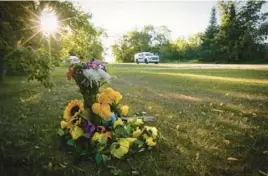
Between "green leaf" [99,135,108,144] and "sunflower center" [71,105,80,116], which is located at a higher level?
"sunflower center" [71,105,80,116]

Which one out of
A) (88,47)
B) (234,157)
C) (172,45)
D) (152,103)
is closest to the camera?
(234,157)

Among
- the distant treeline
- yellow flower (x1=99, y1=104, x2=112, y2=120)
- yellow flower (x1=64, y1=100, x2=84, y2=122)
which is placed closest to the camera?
yellow flower (x1=99, y1=104, x2=112, y2=120)

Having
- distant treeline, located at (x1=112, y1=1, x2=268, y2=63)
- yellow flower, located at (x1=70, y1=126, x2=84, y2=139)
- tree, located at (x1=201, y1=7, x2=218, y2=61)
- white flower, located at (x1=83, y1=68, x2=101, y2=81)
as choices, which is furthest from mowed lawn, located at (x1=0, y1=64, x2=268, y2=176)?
tree, located at (x1=201, y1=7, x2=218, y2=61)

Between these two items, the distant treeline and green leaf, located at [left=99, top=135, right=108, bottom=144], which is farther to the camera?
the distant treeline

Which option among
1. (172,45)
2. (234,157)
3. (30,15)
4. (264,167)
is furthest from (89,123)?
(172,45)

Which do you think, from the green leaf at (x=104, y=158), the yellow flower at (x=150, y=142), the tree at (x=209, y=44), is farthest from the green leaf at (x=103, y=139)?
the tree at (x=209, y=44)

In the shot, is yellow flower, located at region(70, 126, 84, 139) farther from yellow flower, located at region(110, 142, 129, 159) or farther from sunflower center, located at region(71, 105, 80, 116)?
yellow flower, located at region(110, 142, 129, 159)

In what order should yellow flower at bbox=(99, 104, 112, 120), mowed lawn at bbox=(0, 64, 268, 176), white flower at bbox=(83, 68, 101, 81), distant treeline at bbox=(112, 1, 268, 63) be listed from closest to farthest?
1. mowed lawn at bbox=(0, 64, 268, 176)
2. white flower at bbox=(83, 68, 101, 81)
3. yellow flower at bbox=(99, 104, 112, 120)
4. distant treeline at bbox=(112, 1, 268, 63)

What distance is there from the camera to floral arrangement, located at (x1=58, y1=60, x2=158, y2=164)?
4.36 meters

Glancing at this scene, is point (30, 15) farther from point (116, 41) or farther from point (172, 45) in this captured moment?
point (116, 41)

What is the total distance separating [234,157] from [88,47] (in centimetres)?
1621

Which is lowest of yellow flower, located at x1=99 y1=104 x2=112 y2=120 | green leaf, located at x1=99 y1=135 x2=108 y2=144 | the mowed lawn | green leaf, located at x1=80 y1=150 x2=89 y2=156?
the mowed lawn

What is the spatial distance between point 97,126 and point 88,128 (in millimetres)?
166

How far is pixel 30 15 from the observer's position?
8.38 metres
